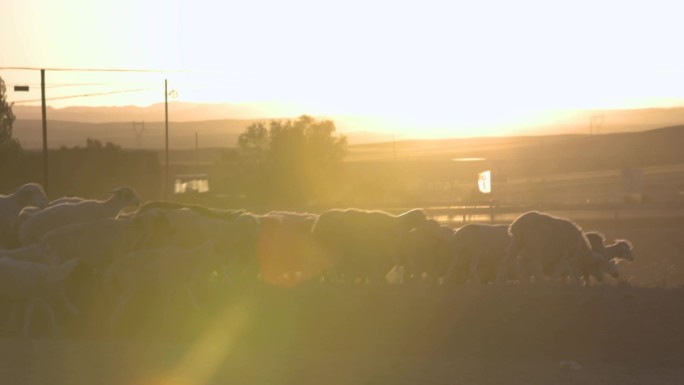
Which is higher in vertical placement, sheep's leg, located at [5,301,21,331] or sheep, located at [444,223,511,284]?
sheep, located at [444,223,511,284]

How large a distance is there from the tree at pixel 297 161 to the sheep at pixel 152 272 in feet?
195

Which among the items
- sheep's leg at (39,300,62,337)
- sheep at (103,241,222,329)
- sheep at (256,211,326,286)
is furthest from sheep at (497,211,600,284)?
sheep's leg at (39,300,62,337)

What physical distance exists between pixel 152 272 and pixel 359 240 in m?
6.20

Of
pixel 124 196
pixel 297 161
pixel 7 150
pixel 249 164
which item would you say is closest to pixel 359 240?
pixel 124 196

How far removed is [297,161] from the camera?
281 ft

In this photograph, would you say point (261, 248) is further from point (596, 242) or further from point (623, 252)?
point (623, 252)

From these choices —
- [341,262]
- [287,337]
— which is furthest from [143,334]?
[341,262]

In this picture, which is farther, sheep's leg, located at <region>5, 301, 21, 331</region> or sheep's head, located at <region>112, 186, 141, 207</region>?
sheep's head, located at <region>112, 186, 141, 207</region>

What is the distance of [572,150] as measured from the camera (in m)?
177

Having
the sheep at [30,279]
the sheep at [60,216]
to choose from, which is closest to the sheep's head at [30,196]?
the sheep at [60,216]

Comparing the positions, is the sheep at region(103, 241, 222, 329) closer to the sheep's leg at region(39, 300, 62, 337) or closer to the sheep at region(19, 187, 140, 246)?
the sheep's leg at region(39, 300, 62, 337)

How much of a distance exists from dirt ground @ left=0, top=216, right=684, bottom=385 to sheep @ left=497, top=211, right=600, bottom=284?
85.7 inches

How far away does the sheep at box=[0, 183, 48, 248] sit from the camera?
2366 centimetres

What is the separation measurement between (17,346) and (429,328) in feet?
19.0
